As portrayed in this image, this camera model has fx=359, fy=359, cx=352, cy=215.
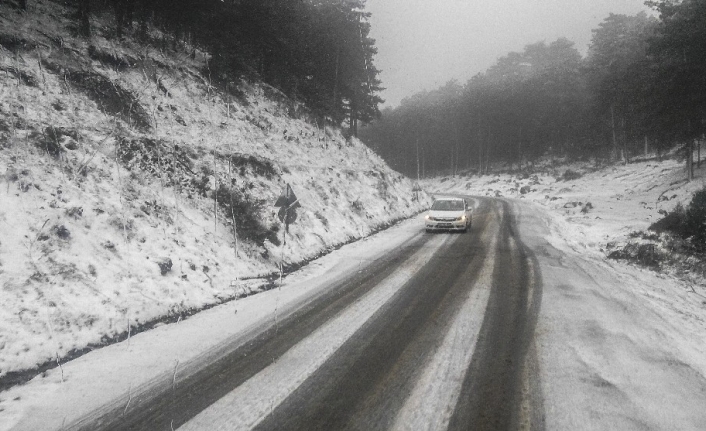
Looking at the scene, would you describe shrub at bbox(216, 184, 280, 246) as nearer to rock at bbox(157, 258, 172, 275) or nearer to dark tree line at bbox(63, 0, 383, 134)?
rock at bbox(157, 258, 172, 275)

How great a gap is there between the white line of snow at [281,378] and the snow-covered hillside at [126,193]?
2713 mm

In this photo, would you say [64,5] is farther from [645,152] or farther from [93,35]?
[645,152]

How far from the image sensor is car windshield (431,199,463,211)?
16.2 metres

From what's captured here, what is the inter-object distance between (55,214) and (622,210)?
23391 mm

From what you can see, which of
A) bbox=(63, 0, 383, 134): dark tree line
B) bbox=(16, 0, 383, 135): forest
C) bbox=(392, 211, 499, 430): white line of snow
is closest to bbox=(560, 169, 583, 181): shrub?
bbox=(63, 0, 383, 134): dark tree line

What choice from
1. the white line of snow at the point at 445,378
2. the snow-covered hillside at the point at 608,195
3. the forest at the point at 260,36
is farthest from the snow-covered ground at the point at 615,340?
the forest at the point at 260,36

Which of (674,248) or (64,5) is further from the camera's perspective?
(64,5)

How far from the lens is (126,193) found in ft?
28.2

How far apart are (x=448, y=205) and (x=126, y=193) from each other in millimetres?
12559

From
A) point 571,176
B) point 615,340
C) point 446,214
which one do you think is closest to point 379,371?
point 615,340

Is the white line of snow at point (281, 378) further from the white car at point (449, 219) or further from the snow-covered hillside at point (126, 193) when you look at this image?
the white car at point (449, 219)

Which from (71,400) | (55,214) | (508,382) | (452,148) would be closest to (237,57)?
(55,214)

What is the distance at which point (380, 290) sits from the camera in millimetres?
7891

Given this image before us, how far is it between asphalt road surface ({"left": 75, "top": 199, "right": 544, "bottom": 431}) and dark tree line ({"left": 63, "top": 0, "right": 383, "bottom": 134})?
15778 mm
